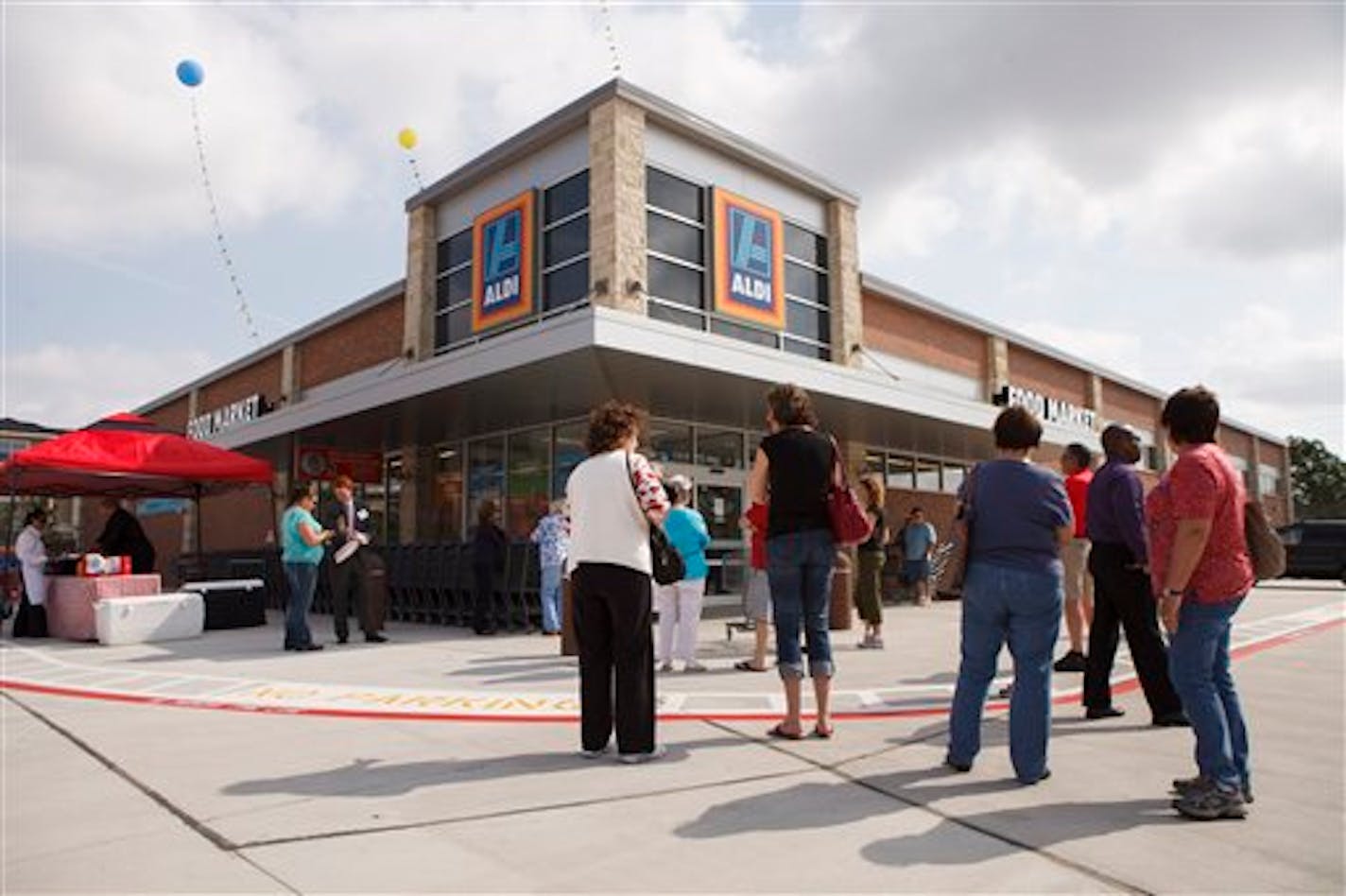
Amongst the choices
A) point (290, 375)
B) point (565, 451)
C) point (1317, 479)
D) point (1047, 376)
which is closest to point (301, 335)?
point (290, 375)

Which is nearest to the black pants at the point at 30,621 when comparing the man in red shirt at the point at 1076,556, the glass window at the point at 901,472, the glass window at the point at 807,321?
the man in red shirt at the point at 1076,556

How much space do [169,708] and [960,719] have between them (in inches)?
196

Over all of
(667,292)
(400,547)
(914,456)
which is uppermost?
(667,292)

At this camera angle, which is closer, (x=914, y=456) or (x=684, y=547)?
(x=684, y=547)

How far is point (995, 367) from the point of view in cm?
2261

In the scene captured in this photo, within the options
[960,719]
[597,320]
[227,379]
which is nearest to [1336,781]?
[960,719]

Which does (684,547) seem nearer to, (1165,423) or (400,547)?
(1165,423)

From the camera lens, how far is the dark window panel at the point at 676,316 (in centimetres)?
1377

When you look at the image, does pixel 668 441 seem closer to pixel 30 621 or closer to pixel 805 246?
pixel 805 246

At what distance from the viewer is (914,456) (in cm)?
2017

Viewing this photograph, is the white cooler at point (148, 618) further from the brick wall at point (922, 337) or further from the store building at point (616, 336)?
the brick wall at point (922, 337)

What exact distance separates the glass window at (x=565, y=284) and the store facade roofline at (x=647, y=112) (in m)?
2.37

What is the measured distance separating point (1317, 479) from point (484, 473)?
76.0 m

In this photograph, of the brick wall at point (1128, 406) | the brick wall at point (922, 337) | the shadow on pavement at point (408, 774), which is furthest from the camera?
the brick wall at point (1128, 406)
